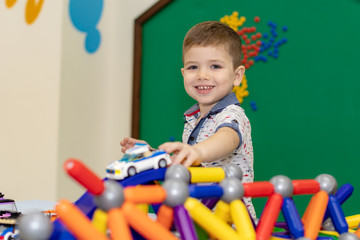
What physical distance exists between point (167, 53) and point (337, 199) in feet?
4.60

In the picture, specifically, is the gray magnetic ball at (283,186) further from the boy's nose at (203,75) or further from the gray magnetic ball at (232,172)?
the boy's nose at (203,75)

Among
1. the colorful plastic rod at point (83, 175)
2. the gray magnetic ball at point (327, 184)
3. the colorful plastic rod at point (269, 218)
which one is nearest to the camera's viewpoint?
the colorful plastic rod at point (83, 175)

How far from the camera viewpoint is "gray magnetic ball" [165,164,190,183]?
455 millimetres

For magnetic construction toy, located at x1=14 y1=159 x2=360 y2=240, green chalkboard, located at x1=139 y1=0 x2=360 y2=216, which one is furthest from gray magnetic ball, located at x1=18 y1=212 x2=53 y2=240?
green chalkboard, located at x1=139 y1=0 x2=360 y2=216

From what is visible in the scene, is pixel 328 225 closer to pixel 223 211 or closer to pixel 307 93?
pixel 223 211

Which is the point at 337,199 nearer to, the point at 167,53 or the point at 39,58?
the point at 167,53

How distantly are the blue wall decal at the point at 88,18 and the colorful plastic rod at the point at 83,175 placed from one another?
69.4 inches

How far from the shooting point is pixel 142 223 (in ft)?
1.26

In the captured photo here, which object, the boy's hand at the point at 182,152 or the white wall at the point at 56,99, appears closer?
A: the boy's hand at the point at 182,152

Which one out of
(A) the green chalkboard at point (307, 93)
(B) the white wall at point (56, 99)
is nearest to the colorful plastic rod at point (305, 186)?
(A) the green chalkboard at point (307, 93)

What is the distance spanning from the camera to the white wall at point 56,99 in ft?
6.32

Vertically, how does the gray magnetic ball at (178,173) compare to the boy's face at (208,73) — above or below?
below

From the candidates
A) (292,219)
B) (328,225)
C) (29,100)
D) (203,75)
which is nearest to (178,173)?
(292,219)

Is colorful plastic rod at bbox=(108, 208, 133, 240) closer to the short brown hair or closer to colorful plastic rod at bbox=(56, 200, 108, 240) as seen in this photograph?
colorful plastic rod at bbox=(56, 200, 108, 240)
